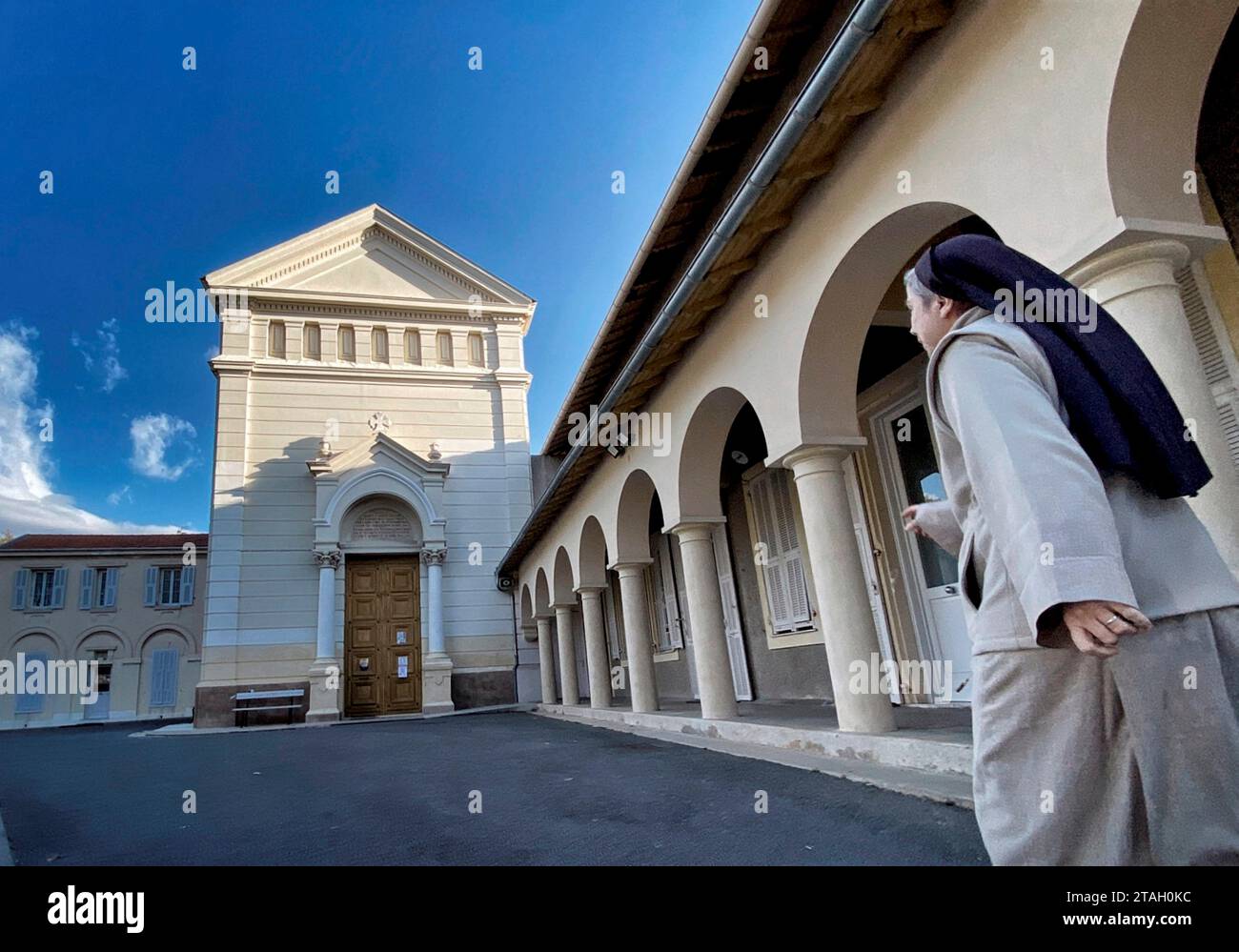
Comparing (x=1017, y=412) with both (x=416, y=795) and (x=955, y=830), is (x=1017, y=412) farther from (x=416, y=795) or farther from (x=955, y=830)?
(x=416, y=795)

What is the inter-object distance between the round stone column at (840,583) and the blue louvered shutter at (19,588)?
31.5 metres

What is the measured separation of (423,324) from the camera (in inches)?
715

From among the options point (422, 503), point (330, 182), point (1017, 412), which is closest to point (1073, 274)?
point (1017, 412)

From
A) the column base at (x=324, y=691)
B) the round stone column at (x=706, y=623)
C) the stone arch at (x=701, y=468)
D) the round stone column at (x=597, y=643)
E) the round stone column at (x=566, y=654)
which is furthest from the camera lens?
the column base at (x=324, y=691)

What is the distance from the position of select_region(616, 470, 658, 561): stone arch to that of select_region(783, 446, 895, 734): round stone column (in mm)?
3652

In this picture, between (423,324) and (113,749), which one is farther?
(423,324)

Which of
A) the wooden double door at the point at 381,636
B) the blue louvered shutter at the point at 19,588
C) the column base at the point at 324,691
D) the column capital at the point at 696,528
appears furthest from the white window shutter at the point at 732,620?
the blue louvered shutter at the point at 19,588

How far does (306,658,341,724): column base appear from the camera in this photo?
14570 millimetres

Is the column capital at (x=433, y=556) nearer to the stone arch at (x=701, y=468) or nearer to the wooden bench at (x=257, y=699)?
the wooden bench at (x=257, y=699)

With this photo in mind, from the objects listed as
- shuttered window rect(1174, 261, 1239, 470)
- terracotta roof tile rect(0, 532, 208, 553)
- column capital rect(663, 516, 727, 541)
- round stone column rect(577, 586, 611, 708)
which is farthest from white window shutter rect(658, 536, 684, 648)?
terracotta roof tile rect(0, 532, 208, 553)

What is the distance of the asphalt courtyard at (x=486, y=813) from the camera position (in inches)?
119

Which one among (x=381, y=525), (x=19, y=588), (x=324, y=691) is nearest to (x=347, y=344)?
(x=381, y=525)

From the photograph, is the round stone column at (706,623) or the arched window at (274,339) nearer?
the round stone column at (706,623)
